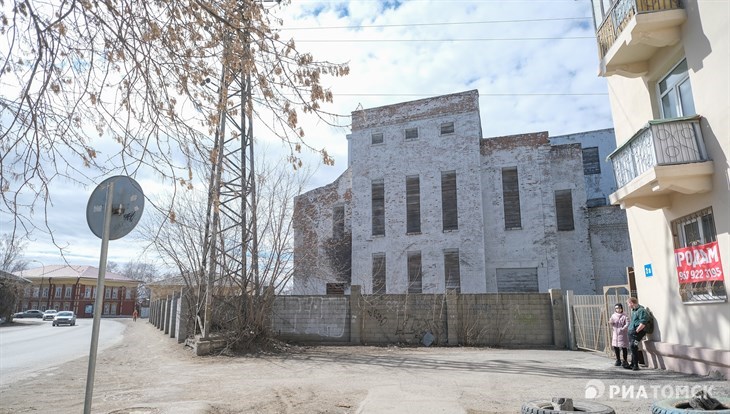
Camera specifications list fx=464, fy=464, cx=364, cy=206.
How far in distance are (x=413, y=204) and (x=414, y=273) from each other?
385 cm

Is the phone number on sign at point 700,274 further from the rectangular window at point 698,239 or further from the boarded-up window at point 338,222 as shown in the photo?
Result: the boarded-up window at point 338,222

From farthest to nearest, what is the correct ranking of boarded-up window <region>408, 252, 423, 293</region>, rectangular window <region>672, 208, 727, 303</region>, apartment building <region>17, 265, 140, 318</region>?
apartment building <region>17, 265, 140, 318</region> < boarded-up window <region>408, 252, 423, 293</region> < rectangular window <region>672, 208, 727, 303</region>

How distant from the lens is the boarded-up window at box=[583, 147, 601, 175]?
94.2 feet

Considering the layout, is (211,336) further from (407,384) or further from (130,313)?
(130,313)

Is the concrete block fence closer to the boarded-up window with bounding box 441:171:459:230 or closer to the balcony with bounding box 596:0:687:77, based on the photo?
the boarded-up window with bounding box 441:171:459:230

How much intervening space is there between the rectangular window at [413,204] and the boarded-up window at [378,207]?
1463mm

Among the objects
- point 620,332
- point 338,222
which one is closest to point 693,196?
point 620,332

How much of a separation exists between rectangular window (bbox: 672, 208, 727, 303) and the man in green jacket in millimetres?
1304

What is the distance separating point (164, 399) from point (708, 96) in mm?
10712

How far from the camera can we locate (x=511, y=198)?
80.8 ft

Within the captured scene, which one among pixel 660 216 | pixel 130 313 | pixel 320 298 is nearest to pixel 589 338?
pixel 660 216

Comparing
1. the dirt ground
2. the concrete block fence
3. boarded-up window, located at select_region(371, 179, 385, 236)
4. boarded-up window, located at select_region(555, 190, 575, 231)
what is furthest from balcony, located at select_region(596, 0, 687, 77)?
boarded-up window, located at select_region(371, 179, 385, 236)

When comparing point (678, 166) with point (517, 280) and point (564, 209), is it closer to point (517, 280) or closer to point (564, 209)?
point (517, 280)

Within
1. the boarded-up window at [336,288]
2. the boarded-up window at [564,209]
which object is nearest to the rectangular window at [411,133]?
the boarded-up window at [564,209]
